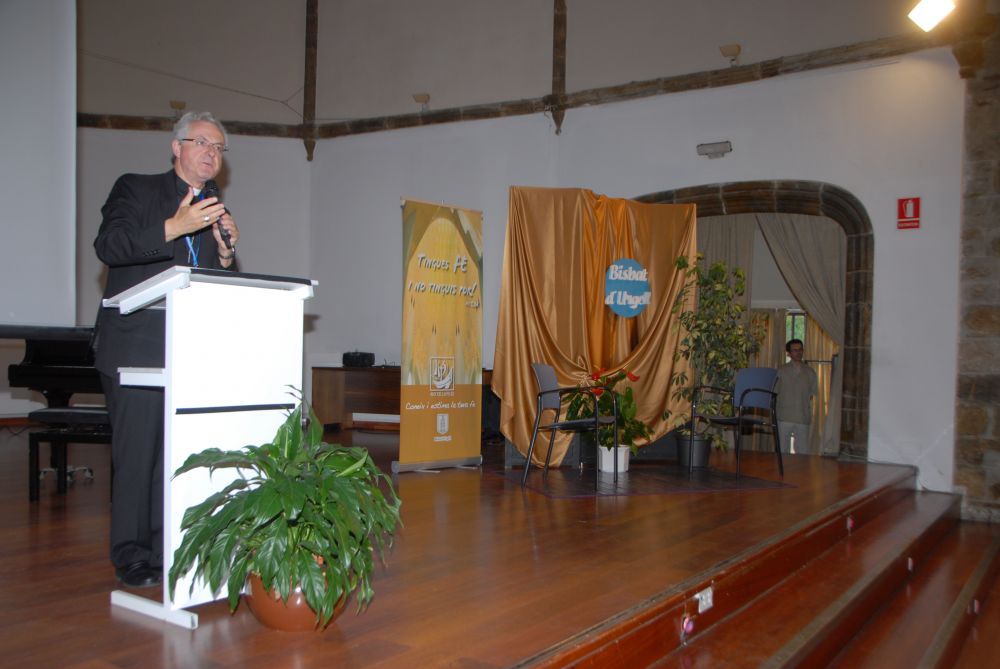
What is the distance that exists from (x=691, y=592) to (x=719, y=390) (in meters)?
3.25

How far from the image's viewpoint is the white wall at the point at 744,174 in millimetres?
6312

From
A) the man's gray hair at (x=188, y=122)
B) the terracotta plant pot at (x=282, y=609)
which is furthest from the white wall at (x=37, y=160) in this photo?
the terracotta plant pot at (x=282, y=609)

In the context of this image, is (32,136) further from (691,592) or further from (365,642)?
(691,592)

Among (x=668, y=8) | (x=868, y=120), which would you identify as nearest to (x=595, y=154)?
(x=668, y=8)

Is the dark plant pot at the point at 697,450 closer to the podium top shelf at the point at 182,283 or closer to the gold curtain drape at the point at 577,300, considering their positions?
the gold curtain drape at the point at 577,300

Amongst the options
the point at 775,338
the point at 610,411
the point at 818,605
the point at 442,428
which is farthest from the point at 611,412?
the point at 775,338

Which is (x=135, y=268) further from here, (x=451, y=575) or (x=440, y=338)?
(x=440, y=338)

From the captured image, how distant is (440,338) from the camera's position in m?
5.81

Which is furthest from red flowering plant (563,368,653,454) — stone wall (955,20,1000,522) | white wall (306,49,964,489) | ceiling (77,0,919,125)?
ceiling (77,0,919,125)

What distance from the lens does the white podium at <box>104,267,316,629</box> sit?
219 cm

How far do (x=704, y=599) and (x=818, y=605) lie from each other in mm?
670

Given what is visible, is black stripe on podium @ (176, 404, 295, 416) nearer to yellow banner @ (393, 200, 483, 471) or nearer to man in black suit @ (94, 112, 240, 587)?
man in black suit @ (94, 112, 240, 587)

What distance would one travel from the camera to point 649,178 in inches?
300

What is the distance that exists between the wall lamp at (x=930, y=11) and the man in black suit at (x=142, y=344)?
5.13 metres
